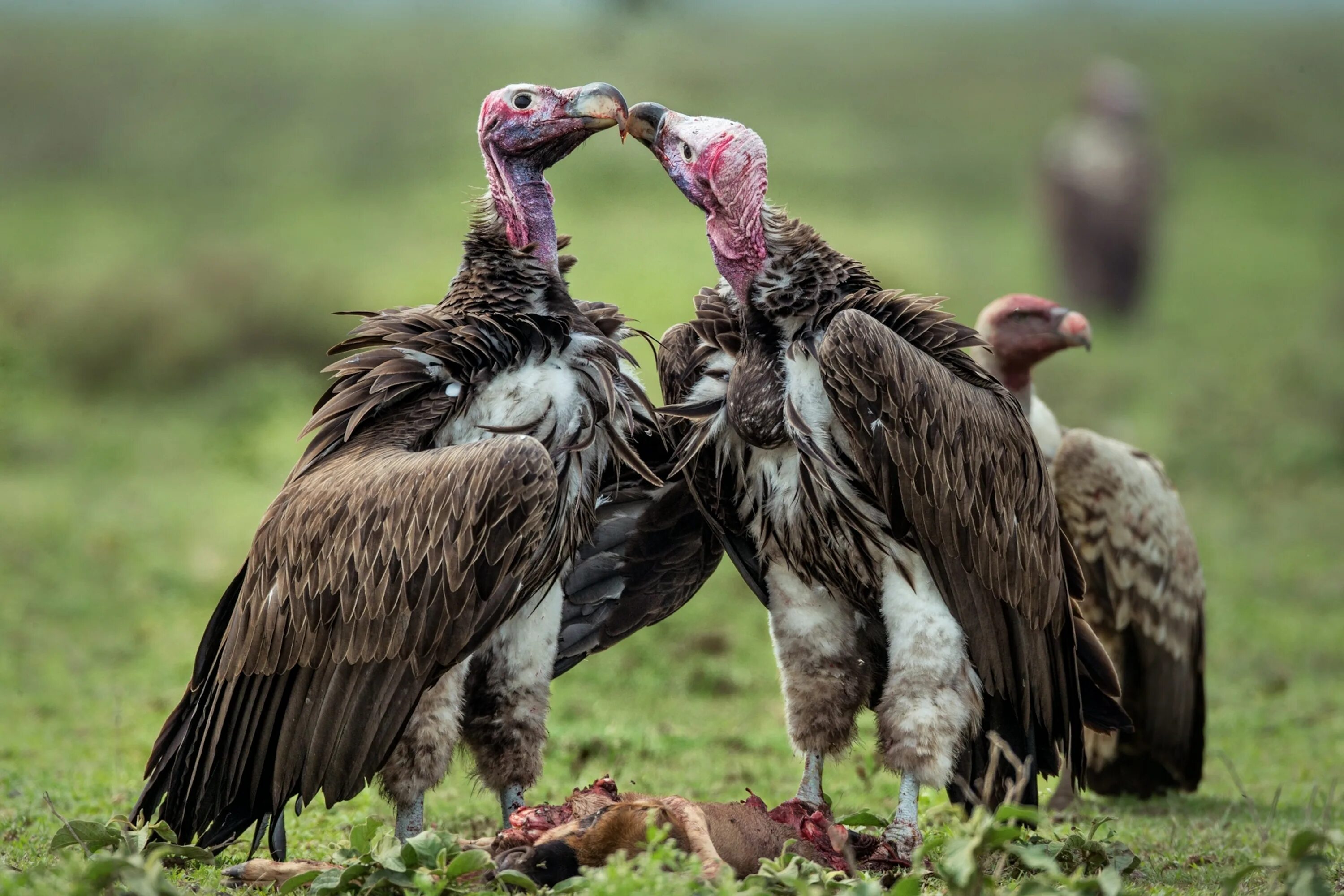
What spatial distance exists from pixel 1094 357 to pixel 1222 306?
13.2ft

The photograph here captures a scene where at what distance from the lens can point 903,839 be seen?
4.69 metres

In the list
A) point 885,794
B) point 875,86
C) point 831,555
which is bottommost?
point 885,794

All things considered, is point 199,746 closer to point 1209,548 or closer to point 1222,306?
point 1209,548

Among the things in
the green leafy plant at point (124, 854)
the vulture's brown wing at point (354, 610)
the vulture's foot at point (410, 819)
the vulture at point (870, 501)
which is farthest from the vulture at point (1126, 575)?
the green leafy plant at point (124, 854)

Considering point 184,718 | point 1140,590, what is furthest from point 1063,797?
point 184,718

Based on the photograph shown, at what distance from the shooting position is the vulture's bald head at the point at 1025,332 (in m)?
6.52

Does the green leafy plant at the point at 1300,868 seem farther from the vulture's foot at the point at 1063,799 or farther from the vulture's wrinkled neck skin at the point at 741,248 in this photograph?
the vulture's foot at the point at 1063,799

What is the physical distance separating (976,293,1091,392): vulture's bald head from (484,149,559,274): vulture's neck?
221cm

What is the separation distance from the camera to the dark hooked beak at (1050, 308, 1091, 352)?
6.50 m

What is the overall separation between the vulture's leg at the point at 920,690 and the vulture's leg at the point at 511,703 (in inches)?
42.5

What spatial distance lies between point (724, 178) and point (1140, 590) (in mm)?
2796

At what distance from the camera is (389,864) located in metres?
3.93

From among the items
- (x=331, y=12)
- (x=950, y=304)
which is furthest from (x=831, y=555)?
(x=331, y=12)

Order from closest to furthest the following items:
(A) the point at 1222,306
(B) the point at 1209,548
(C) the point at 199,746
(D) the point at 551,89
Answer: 1. (C) the point at 199,746
2. (D) the point at 551,89
3. (B) the point at 1209,548
4. (A) the point at 1222,306
